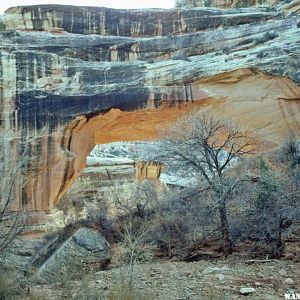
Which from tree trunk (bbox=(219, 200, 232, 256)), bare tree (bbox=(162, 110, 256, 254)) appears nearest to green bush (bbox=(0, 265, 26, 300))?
tree trunk (bbox=(219, 200, 232, 256))

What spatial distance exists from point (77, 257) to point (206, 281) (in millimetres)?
4116

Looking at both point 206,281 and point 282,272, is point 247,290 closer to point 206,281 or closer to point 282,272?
point 206,281

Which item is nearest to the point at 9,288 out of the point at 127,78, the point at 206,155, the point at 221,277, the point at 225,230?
the point at 221,277

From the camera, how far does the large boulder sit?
11404mm

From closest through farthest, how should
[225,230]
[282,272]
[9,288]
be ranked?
[9,288] < [282,272] < [225,230]

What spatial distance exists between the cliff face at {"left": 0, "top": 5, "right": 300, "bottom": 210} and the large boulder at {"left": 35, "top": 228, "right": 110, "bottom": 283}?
11.9 ft

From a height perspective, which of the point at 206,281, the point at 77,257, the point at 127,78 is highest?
the point at 127,78

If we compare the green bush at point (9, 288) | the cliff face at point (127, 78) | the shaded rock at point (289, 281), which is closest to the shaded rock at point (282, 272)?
the shaded rock at point (289, 281)

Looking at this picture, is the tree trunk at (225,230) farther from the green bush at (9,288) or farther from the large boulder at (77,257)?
the green bush at (9,288)

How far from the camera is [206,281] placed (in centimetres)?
891

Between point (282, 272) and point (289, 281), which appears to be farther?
point (282, 272)

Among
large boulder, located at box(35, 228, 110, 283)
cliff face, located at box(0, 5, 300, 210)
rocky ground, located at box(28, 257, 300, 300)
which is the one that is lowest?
large boulder, located at box(35, 228, 110, 283)

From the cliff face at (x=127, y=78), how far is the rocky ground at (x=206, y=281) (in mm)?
6490

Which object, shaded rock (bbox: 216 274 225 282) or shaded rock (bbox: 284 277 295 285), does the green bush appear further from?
shaded rock (bbox: 284 277 295 285)
